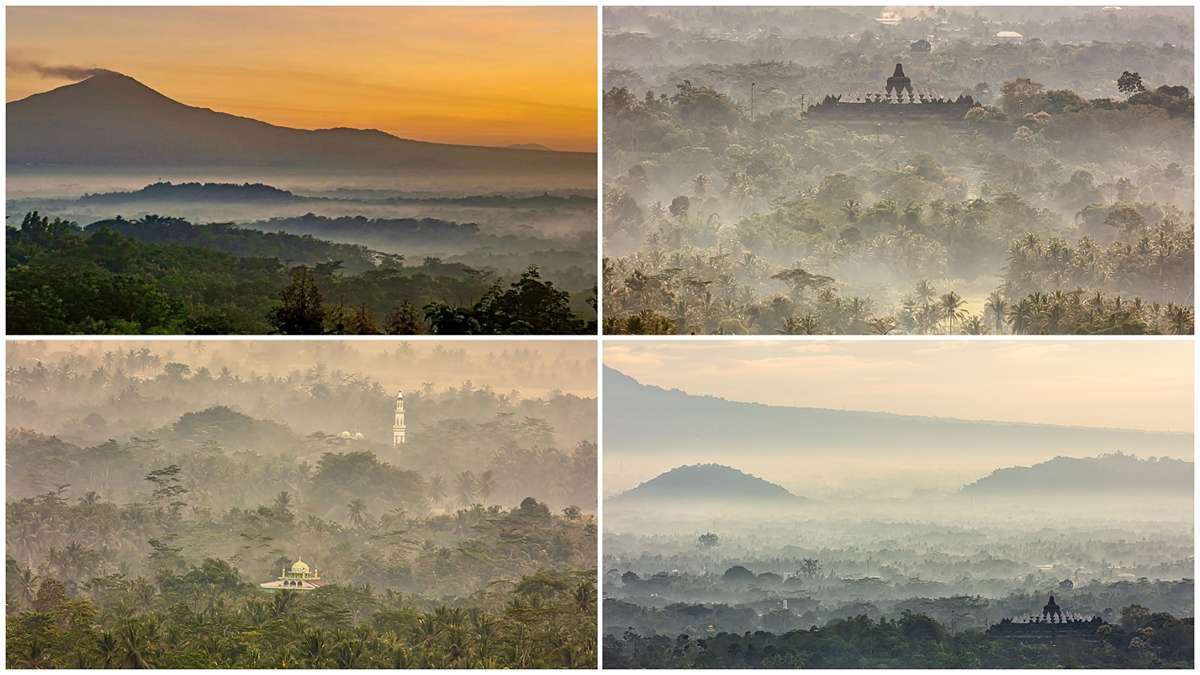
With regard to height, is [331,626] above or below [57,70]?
below

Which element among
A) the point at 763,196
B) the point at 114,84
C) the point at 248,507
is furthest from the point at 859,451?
the point at 114,84

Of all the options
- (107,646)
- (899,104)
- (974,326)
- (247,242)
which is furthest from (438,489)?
(899,104)

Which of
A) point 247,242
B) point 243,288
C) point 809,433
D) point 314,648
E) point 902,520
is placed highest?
point 247,242

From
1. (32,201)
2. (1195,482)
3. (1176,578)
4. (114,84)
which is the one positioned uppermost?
(114,84)

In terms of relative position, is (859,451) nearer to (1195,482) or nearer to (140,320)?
(1195,482)

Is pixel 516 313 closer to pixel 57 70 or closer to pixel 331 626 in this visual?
pixel 331 626

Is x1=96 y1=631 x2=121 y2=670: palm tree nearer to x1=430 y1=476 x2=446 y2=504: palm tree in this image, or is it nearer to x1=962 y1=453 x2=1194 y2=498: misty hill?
x1=430 y1=476 x2=446 y2=504: palm tree
